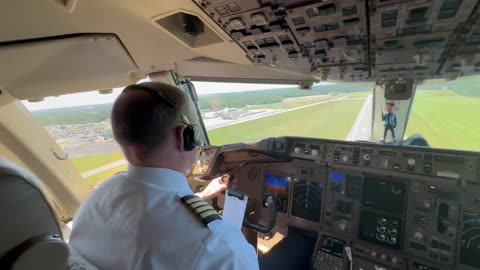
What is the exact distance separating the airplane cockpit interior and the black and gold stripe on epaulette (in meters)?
0.79

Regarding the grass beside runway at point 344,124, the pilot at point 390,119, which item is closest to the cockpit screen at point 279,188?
the grass beside runway at point 344,124

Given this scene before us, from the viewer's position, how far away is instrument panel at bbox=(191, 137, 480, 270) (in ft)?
5.38

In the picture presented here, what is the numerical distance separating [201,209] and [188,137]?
0.87ft

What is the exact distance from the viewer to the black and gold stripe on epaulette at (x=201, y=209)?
2.56 ft

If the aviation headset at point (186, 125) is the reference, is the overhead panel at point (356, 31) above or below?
above

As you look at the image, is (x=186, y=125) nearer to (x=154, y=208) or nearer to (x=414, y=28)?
(x=154, y=208)

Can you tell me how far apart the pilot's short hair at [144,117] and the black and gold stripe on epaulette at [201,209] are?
217 mm

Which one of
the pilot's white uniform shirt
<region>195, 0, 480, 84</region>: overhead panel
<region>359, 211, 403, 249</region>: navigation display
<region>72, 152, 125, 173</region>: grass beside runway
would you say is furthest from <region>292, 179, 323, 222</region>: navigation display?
<region>72, 152, 125, 173</region>: grass beside runway

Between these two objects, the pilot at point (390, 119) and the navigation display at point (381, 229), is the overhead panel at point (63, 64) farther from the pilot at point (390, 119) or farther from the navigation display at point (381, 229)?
the pilot at point (390, 119)

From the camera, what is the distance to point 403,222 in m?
1.83

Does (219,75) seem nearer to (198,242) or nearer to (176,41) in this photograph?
(176,41)

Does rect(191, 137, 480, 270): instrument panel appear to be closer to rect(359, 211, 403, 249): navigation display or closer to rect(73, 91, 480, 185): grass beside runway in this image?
rect(359, 211, 403, 249): navigation display

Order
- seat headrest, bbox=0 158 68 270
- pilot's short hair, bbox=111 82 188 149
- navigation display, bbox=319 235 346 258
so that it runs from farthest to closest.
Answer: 1. navigation display, bbox=319 235 346 258
2. pilot's short hair, bbox=111 82 188 149
3. seat headrest, bbox=0 158 68 270

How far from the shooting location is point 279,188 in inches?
93.4
